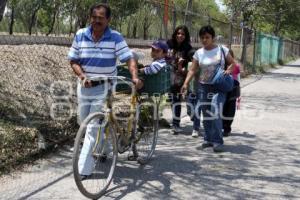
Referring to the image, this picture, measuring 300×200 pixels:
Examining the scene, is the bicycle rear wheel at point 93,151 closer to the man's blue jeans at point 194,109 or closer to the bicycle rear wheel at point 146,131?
the bicycle rear wheel at point 146,131

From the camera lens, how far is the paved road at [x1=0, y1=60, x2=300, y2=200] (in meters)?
5.15

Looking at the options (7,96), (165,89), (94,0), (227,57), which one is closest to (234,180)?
(165,89)

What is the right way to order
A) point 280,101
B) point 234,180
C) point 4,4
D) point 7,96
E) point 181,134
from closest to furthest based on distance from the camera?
1. point 234,180
2. point 4,4
3. point 7,96
4. point 181,134
5. point 280,101

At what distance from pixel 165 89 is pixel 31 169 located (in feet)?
5.80

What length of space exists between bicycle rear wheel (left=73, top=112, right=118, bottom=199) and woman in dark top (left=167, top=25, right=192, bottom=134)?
287cm

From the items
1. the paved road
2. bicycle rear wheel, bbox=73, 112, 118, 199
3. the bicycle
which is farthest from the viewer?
the paved road

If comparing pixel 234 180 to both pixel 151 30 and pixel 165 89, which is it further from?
pixel 151 30

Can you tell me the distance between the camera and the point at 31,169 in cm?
574

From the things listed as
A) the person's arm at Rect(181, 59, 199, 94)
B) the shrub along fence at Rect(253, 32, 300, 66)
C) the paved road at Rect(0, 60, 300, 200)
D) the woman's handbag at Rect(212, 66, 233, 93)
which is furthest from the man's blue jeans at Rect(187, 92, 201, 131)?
the shrub along fence at Rect(253, 32, 300, 66)

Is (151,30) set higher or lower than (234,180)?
higher

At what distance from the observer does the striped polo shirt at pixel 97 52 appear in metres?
5.23

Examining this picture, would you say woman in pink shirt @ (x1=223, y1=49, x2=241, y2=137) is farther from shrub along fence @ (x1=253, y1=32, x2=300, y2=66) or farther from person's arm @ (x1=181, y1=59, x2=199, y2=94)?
shrub along fence @ (x1=253, y1=32, x2=300, y2=66)

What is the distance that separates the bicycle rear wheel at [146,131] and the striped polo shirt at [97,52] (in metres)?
0.94

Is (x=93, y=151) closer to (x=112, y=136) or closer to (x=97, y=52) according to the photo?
(x=112, y=136)
